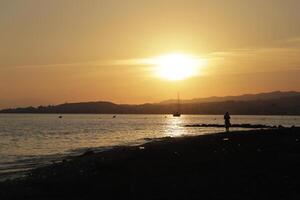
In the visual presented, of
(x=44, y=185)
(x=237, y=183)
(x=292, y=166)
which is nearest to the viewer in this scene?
(x=237, y=183)

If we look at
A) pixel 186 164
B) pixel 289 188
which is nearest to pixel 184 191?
pixel 289 188

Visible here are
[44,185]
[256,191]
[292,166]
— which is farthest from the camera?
[292,166]

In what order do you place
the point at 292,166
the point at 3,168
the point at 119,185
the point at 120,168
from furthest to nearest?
the point at 3,168, the point at 120,168, the point at 292,166, the point at 119,185

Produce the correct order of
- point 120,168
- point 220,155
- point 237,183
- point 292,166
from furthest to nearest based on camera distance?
point 220,155 → point 120,168 → point 292,166 → point 237,183

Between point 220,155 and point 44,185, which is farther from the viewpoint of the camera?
point 220,155

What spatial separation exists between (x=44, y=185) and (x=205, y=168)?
23.5ft

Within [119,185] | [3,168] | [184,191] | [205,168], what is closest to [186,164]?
[205,168]

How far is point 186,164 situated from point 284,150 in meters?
8.23

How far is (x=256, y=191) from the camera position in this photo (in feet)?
53.0

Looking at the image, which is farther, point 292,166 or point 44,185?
point 292,166

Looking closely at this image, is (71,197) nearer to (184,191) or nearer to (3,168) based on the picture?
(184,191)

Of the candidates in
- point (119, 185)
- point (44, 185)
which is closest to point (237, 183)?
point (119, 185)

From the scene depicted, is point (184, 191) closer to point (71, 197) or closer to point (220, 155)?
point (71, 197)

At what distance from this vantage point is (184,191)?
55.2 feet
